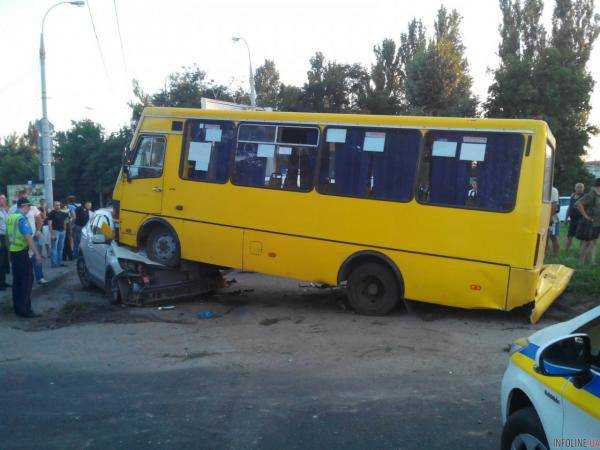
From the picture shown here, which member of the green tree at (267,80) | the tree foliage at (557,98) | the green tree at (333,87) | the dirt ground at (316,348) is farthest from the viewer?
the green tree at (267,80)

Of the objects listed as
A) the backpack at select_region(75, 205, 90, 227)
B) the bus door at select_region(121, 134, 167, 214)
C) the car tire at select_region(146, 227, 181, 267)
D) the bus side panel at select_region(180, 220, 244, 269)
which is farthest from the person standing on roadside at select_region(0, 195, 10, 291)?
the backpack at select_region(75, 205, 90, 227)

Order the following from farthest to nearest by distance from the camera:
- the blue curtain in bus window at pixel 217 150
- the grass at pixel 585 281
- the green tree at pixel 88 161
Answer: the green tree at pixel 88 161 < the blue curtain in bus window at pixel 217 150 < the grass at pixel 585 281

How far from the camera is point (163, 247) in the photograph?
11.0 meters

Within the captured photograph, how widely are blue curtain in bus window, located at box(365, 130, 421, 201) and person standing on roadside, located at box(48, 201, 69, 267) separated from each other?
33.2ft

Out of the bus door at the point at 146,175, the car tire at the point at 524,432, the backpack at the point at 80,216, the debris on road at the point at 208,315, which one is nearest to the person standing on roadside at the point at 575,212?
the debris on road at the point at 208,315

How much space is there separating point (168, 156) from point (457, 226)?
5225 mm

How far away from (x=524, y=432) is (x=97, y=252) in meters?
9.59

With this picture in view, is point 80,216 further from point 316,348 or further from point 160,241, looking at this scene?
point 316,348

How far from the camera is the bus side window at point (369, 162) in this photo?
921 centimetres

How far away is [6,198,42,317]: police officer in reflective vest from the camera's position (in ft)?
31.6

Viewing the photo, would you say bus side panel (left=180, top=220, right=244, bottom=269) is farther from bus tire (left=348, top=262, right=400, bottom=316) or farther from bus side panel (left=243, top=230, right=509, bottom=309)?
bus tire (left=348, top=262, right=400, bottom=316)

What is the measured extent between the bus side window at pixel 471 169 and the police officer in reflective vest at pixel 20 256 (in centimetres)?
618

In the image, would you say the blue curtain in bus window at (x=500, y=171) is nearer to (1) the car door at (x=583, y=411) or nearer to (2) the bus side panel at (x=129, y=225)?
→ (1) the car door at (x=583, y=411)

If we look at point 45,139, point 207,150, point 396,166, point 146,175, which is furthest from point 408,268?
point 45,139
